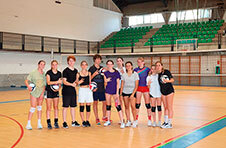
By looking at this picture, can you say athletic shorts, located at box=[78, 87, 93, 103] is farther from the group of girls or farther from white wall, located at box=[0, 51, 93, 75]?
white wall, located at box=[0, 51, 93, 75]

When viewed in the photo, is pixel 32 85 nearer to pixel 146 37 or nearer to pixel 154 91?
pixel 154 91

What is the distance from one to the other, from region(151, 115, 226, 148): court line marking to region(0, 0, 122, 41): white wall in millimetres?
17272

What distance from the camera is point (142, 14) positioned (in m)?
28.3

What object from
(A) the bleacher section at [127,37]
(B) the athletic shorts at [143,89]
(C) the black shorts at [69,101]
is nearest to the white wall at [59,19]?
(A) the bleacher section at [127,37]

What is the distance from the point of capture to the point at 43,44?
21.4 m

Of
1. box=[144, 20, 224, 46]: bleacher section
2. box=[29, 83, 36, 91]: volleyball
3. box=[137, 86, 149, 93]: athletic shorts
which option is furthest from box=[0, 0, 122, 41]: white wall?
box=[137, 86, 149, 93]: athletic shorts

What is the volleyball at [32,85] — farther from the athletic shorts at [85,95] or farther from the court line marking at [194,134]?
the court line marking at [194,134]

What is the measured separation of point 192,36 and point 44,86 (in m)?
17.8

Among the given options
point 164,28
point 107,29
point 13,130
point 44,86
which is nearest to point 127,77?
point 44,86

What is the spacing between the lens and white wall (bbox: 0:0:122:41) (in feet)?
64.6

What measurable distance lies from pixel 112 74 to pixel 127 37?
1979 cm

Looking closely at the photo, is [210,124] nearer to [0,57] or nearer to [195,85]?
[195,85]

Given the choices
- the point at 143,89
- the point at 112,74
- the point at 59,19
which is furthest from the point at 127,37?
the point at 143,89

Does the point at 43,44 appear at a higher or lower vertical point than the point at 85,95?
higher
